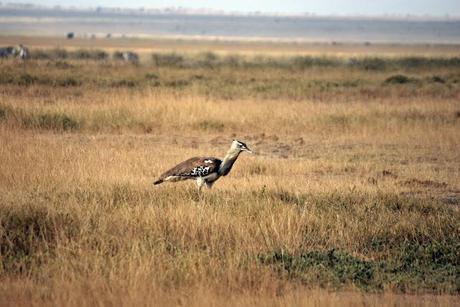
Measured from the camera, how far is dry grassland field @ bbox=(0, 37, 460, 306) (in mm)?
7859

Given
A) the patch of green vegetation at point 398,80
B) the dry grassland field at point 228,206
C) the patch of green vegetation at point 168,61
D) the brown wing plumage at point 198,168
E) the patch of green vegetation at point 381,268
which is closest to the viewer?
the dry grassland field at point 228,206

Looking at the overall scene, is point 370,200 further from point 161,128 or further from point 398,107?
point 398,107

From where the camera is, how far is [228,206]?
34.4 ft

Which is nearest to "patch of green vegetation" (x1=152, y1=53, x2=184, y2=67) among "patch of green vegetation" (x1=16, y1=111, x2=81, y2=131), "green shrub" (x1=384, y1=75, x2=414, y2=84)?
"green shrub" (x1=384, y1=75, x2=414, y2=84)

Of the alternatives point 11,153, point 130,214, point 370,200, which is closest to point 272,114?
point 11,153

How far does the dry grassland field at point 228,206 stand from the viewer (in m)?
7.86

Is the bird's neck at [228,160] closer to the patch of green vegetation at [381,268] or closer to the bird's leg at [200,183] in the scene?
the bird's leg at [200,183]

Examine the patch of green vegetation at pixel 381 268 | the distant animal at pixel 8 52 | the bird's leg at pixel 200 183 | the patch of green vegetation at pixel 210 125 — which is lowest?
the distant animal at pixel 8 52

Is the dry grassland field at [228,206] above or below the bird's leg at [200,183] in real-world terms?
below

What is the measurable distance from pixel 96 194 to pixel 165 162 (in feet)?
11.9

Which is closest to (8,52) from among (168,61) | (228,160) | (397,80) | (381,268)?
(168,61)

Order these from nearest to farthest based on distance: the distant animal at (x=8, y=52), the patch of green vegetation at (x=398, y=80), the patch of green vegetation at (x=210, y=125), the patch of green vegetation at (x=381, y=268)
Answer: the patch of green vegetation at (x=381, y=268) < the patch of green vegetation at (x=210, y=125) < the patch of green vegetation at (x=398, y=80) < the distant animal at (x=8, y=52)

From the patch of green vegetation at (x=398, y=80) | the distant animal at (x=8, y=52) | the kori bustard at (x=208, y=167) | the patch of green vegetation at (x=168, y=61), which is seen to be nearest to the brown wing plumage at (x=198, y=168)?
the kori bustard at (x=208, y=167)

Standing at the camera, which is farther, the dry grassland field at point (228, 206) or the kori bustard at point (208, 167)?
the kori bustard at point (208, 167)
